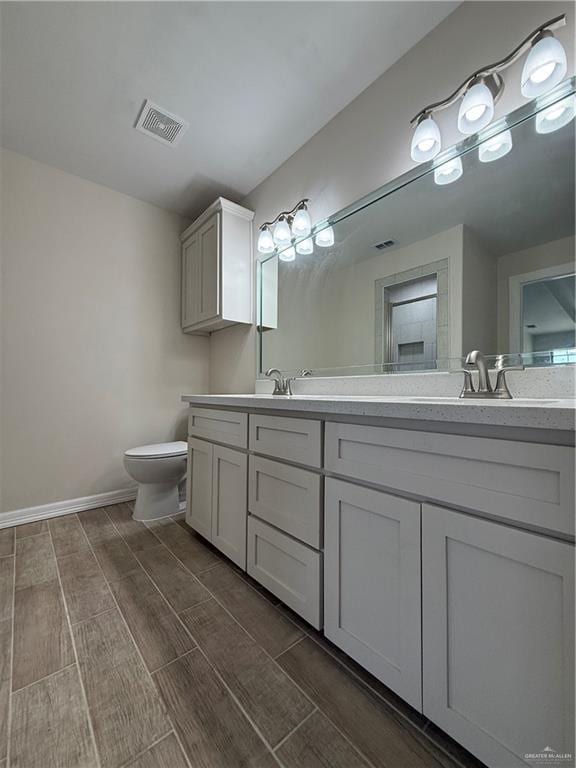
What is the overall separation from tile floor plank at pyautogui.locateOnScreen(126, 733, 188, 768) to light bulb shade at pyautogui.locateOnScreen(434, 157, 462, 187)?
1.97m

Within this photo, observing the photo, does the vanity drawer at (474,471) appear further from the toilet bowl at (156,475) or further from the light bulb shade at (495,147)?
the toilet bowl at (156,475)

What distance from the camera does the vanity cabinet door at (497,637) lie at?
559mm

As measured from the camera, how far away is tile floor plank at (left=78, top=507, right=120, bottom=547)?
69.0 inches

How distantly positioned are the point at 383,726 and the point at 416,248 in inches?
62.8

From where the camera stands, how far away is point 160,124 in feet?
5.87

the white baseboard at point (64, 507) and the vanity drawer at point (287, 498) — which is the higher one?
the vanity drawer at point (287, 498)

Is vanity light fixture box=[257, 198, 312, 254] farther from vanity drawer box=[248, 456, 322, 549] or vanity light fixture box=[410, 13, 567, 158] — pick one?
vanity drawer box=[248, 456, 322, 549]

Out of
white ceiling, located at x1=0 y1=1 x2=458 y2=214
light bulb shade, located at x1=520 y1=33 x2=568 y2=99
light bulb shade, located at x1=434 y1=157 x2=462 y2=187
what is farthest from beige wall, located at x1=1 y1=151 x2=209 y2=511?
light bulb shade, located at x1=520 y1=33 x2=568 y2=99

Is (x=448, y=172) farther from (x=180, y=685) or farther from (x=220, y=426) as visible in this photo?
(x=180, y=685)

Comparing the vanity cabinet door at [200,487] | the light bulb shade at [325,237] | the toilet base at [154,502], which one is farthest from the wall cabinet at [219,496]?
the light bulb shade at [325,237]

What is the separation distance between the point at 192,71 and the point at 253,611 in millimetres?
2432

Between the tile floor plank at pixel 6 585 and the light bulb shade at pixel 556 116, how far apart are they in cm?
256

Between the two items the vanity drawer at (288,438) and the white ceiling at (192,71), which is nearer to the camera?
the vanity drawer at (288,438)

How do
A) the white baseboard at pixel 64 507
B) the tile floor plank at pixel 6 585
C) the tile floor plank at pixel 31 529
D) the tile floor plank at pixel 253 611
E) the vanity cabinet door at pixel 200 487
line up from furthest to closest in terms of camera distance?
1. the white baseboard at pixel 64 507
2. the tile floor plank at pixel 31 529
3. the vanity cabinet door at pixel 200 487
4. the tile floor plank at pixel 6 585
5. the tile floor plank at pixel 253 611
